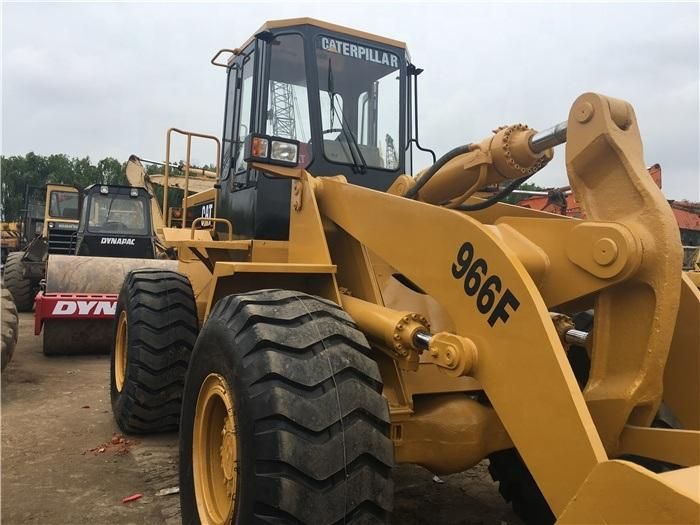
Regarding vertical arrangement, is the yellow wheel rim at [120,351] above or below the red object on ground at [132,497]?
above

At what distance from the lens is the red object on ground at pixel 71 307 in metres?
7.32

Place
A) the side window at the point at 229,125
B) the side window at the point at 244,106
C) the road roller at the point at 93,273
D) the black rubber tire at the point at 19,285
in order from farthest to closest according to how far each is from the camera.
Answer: the black rubber tire at the point at 19,285 < the road roller at the point at 93,273 < the side window at the point at 229,125 < the side window at the point at 244,106

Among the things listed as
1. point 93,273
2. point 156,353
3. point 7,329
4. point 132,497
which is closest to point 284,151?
point 156,353

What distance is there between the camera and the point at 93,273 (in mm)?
8273

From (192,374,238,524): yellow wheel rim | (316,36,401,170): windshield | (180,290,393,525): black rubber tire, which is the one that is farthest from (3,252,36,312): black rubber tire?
(180,290,393,525): black rubber tire

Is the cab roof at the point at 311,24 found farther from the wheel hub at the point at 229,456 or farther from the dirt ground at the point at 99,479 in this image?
the dirt ground at the point at 99,479

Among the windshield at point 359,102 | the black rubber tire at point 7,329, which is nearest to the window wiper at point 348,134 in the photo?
the windshield at point 359,102

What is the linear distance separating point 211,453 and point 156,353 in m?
1.83

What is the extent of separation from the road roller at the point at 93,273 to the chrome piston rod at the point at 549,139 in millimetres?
6216

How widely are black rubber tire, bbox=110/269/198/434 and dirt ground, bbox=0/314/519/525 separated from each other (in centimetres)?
22

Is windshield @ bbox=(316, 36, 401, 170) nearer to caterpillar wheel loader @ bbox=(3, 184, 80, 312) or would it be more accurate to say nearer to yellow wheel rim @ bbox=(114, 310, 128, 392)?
yellow wheel rim @ bbox=(114, 310, 128, 392)

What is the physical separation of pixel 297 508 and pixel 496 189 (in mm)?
2197

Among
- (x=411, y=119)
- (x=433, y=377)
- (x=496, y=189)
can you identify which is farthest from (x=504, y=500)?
(x=411, y=119)

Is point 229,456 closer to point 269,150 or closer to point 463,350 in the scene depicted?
point 463,350
